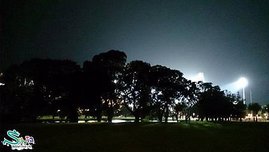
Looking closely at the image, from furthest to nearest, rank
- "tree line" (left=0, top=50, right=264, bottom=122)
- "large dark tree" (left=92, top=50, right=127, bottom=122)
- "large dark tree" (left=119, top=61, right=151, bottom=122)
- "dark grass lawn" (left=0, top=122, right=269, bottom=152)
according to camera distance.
A: 1. "large dark tree" (left=119, top=61, right=151, bottom=122)
2. "large dark tree" (left=92, top=50, right=127, bottom=122)
3. "tree line" (left=0, top=50, right=264, bottom=122)
4. "dark grass lawn" (left=0, top=122, right=269, bottom=152)

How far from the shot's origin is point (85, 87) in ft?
178

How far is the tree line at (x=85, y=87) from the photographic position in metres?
51.8

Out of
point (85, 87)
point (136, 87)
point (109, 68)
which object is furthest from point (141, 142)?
point (136, 87)

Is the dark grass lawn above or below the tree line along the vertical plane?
below

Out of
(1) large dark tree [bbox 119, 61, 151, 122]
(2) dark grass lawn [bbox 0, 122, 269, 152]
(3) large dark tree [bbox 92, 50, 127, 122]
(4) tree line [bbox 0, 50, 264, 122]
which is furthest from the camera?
(1) large dark tree [bbox 119, 61, 151, 122]

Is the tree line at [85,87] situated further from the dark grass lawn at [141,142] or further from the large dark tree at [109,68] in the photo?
the dark grass lawn at [141,142]

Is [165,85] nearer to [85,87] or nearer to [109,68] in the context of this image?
[109,68]

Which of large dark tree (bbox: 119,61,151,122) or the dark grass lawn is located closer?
the dark grass lawn

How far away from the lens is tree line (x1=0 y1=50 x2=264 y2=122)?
51.8 metres

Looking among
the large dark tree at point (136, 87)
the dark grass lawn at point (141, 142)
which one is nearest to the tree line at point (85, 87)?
the large dark tree at point (136, 87)

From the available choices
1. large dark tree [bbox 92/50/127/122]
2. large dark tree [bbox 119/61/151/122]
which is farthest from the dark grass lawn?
large dark tree [bbox 119/61/151/122]

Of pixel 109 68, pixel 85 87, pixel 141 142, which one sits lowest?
pixel 141 142

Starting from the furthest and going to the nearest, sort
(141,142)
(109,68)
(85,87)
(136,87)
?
1. (136,87)
2. (109,68)
3. (85,87)
4. (141,142)

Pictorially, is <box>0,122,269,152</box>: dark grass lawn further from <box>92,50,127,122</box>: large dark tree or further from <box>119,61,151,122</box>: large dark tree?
<box>119,61,151,122</box>: large dark tree
